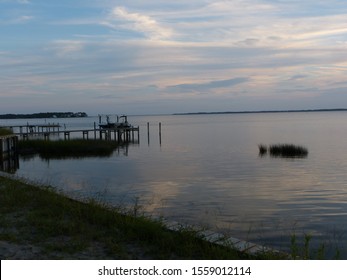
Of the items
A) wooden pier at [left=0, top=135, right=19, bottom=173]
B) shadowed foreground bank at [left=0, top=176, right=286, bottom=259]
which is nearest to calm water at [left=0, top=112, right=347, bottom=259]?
wooden pier at [left=0, top=135, right=19, bottom=173]

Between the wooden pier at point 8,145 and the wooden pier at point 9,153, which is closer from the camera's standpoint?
the wooden pier at point 9,153

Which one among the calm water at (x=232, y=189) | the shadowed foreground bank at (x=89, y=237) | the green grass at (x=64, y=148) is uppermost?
the shadowed foreground bank at (x=89, y=237)

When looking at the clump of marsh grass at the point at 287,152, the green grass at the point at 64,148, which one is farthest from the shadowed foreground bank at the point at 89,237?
the green grass at the point at 64,148

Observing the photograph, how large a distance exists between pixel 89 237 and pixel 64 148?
28.6 m

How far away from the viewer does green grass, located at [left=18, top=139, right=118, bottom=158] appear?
33.6m

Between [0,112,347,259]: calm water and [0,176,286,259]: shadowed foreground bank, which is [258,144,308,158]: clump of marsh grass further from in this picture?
[0,176,286,259]: shadowed foreground bank

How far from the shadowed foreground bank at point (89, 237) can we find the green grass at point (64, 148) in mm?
24865

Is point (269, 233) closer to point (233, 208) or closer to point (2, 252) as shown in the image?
point (233, 208)

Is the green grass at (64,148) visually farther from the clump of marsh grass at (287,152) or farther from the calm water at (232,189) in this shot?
the clump of marsh grass at (287,152)

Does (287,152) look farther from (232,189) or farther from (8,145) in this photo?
(8,145)

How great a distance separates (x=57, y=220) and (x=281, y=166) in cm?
1903

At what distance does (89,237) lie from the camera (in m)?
6.73

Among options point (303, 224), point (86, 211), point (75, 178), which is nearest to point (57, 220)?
point (86, 211)

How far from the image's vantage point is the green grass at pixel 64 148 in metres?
33.6
